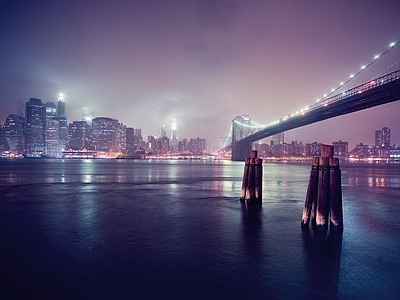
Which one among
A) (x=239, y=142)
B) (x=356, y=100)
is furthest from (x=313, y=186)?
(x=239, y=142)

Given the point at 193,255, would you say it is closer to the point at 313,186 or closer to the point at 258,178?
the point at 313,186

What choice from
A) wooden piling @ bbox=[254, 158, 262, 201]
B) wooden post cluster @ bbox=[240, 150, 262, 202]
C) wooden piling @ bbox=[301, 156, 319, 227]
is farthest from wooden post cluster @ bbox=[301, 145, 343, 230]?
wooden post cluster @ bbox=[240, 150, 262, 202]

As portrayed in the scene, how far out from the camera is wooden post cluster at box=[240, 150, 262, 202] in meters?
14.7

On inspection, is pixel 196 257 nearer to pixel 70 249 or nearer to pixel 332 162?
pixel 70 249

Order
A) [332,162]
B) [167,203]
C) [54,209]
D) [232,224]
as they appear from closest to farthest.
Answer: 1. [332,162]
2. [232,224]
3. [54,209]
4. [167,203]

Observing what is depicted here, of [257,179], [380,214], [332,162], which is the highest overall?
[332,162]

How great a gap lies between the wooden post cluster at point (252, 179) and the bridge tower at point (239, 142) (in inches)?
3185

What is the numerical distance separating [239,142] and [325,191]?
297 feet

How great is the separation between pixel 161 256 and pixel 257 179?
850 centimetres

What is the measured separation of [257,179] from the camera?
50.1ft

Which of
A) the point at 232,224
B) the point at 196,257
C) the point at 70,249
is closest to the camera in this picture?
the point at 196,257

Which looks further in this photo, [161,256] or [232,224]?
[232,224]

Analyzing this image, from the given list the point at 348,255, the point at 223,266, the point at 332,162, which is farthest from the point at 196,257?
the point at 332,162

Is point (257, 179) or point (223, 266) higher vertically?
point (257, 179)
